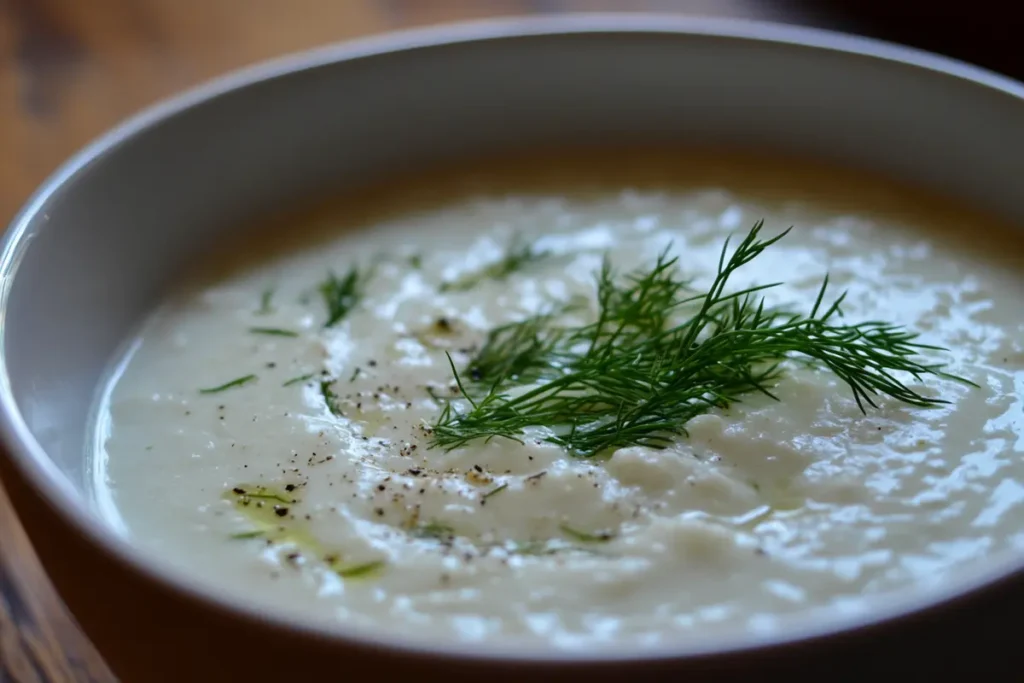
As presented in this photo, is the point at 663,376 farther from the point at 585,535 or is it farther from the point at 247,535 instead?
the point at 247,535

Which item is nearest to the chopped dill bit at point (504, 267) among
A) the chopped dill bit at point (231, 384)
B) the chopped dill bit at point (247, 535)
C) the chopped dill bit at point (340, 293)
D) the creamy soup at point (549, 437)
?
the creamy soup at point (549, 437)

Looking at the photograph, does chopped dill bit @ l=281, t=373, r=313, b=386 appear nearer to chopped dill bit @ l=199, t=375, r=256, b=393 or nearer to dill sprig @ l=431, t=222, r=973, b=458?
chopped dill bit @ l=199, t=375, r=256, b=393

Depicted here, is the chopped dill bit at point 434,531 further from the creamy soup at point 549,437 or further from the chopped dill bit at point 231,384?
the chopped dill bit at point 231,384

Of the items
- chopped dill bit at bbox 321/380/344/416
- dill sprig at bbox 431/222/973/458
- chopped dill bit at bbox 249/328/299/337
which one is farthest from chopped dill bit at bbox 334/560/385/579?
chopped dill bit at bbox 249/328/299/337

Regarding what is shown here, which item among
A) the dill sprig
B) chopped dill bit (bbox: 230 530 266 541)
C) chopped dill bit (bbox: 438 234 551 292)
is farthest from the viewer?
chopped dill bit (bbox: 438 234 551 292)

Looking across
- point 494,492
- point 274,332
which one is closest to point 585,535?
point 494,492

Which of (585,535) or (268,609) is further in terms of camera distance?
(585,535)

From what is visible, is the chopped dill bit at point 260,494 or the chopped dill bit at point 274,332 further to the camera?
the chopped dill bit at point 274,332
